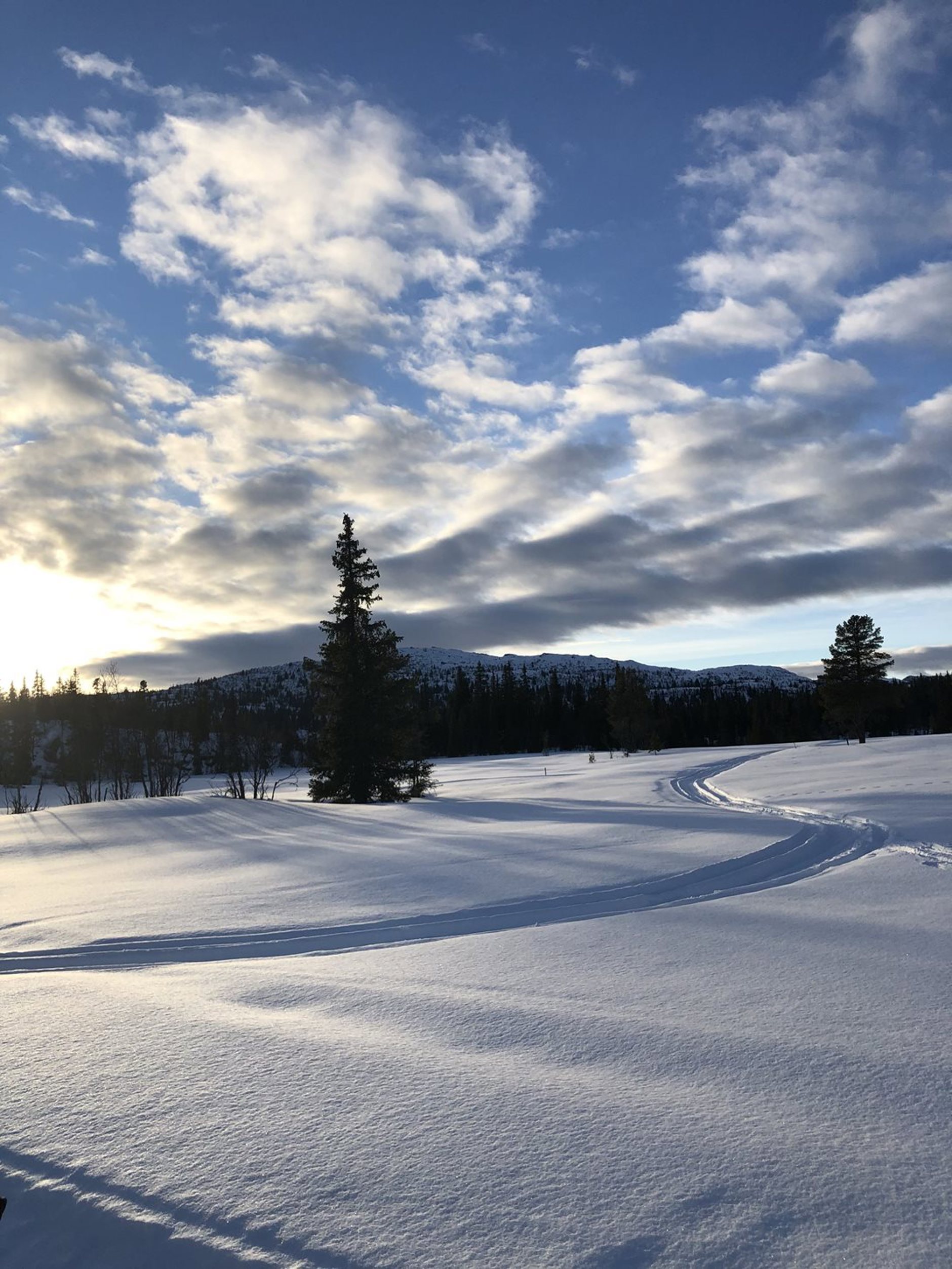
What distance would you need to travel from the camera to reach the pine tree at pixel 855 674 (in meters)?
43.7

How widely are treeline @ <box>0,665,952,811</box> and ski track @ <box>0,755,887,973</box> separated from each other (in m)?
50.0

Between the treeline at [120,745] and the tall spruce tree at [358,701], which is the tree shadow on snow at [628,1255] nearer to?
the tall spruce tree at [358,701]

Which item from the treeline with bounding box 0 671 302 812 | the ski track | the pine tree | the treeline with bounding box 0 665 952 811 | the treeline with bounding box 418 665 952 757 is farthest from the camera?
the treeline with bounding box 418 665 952 757

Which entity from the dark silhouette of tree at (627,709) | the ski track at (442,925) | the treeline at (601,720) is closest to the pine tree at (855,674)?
the dark silhouette of tree at (627,709)

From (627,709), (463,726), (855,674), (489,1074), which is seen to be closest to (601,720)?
(463,726)

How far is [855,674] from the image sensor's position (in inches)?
1743

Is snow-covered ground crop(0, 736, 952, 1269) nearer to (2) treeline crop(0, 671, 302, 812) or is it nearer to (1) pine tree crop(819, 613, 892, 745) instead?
(2) treeline crop(0, 671, 302, 812)

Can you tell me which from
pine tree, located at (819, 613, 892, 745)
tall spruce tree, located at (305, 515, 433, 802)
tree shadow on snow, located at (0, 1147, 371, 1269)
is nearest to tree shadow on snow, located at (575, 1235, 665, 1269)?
tree shadow on snow, located at (0, 1147, 371, 1269)

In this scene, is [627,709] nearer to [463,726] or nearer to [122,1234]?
[463,726]

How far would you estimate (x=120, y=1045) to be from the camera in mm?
3877

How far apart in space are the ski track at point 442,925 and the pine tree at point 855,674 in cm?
3811

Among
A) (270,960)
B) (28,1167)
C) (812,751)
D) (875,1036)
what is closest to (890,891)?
(875,1036)

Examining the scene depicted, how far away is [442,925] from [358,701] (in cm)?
1784

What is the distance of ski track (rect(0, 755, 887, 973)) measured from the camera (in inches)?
244
